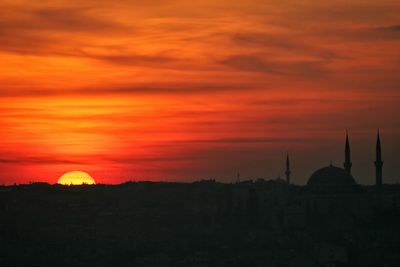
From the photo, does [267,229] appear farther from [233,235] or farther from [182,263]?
[182,263]

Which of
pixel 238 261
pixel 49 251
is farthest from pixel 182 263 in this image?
pixel 49 251

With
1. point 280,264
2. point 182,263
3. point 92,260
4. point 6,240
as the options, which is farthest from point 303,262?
point 6,240

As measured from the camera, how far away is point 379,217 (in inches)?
7756

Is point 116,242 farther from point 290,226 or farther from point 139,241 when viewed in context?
point 290,226

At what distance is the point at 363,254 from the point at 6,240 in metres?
50.0

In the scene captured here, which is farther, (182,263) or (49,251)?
(49,251)

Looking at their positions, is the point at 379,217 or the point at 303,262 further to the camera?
the point at 379,217

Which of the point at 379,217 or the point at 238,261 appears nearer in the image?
the point at 238,261

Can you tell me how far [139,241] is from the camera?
198750mm

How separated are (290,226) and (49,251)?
32.5 m

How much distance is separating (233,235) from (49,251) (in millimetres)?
23611

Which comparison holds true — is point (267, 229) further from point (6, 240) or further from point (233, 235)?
point (6, 240)

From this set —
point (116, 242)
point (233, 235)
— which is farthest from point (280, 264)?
point (116, 242)

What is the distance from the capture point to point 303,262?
17650cm
